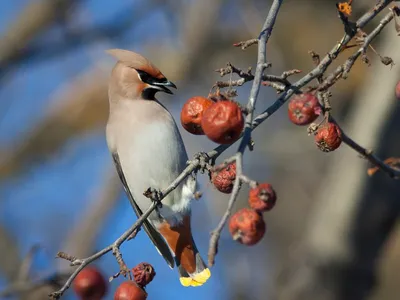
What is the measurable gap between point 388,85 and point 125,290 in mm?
3073

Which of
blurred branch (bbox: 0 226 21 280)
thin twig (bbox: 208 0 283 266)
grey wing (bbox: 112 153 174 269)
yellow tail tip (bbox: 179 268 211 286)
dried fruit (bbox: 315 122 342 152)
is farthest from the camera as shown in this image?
blurred branch (bbox: 0 226 21 280)

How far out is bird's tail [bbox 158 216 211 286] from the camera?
3.61 metres

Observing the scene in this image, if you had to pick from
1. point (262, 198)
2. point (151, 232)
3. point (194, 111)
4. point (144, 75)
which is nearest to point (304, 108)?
point (262, 198)

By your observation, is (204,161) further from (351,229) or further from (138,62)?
(351,229)

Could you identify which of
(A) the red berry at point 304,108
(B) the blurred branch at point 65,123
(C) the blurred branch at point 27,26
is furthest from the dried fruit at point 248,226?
(B) the blurred branch at point 65,123

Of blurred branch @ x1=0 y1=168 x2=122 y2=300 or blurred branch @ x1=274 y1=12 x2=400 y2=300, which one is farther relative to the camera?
blurred branch @ x1=0 y1=168 x2=122 y2=300

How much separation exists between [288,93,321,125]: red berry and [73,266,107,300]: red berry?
3.50ft

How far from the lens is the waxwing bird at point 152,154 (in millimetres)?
3529

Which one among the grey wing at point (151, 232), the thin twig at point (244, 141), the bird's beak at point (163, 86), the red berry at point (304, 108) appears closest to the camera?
the thin twig at point (244, 141)

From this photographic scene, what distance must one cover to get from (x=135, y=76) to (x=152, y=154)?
0.34m

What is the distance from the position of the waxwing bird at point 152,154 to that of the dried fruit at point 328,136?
3.89 ft

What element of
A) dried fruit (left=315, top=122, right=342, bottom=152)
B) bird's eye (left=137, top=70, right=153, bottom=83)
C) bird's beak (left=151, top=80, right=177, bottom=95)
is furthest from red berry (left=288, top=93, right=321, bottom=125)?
bird's eye (left=137, top=70, right=153, bottom=83)

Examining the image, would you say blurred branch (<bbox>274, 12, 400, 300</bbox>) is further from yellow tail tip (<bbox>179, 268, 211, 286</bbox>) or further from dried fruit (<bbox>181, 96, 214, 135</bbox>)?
dried fruit (<bbox>181, 96, 214, 135</bbox>)

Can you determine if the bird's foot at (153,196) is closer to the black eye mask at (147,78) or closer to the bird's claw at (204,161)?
the bird's claw at (204,161)
